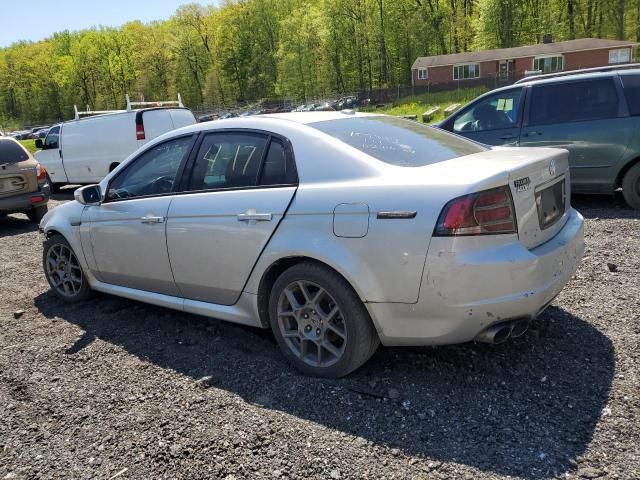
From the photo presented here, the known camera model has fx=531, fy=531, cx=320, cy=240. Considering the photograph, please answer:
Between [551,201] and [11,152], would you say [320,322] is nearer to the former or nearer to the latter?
[551,201]

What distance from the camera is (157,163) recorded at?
430cm

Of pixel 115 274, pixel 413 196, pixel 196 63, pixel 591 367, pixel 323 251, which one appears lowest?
pixel 591 367

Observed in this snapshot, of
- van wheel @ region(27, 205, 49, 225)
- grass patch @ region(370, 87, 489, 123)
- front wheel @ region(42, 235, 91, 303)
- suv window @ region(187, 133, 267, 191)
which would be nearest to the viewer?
suv window @ region(187, 133, 267, 191)

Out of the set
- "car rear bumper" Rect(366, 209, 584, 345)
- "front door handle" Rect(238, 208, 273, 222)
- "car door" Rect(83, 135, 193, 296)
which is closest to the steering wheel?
"car door" Rect(83, 135, 193, 296)

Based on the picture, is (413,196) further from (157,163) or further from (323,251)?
(157,163)

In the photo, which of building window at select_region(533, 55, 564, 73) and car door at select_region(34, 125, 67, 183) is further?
building window at select_region(533, 55, 564, 73)

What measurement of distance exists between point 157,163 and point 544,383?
3.24 meters

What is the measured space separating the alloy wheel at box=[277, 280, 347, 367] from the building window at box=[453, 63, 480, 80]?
59237mm

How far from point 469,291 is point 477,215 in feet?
1.31

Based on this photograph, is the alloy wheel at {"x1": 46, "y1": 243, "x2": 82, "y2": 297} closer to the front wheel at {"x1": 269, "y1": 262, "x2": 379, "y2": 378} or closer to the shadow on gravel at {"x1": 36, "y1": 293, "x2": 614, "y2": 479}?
the shadow on gravel at {"x1": 36, "y1": 293, "x2": 614, "y2": 479}

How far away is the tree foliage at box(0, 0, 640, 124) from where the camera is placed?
208 feet

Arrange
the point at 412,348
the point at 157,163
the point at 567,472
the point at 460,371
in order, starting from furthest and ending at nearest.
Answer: the point at 157,163
the point at 412,348
the point at 460,371
the point at 567,472

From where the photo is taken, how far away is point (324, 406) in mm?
3053

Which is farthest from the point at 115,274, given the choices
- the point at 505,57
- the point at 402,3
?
the point at 402,3
